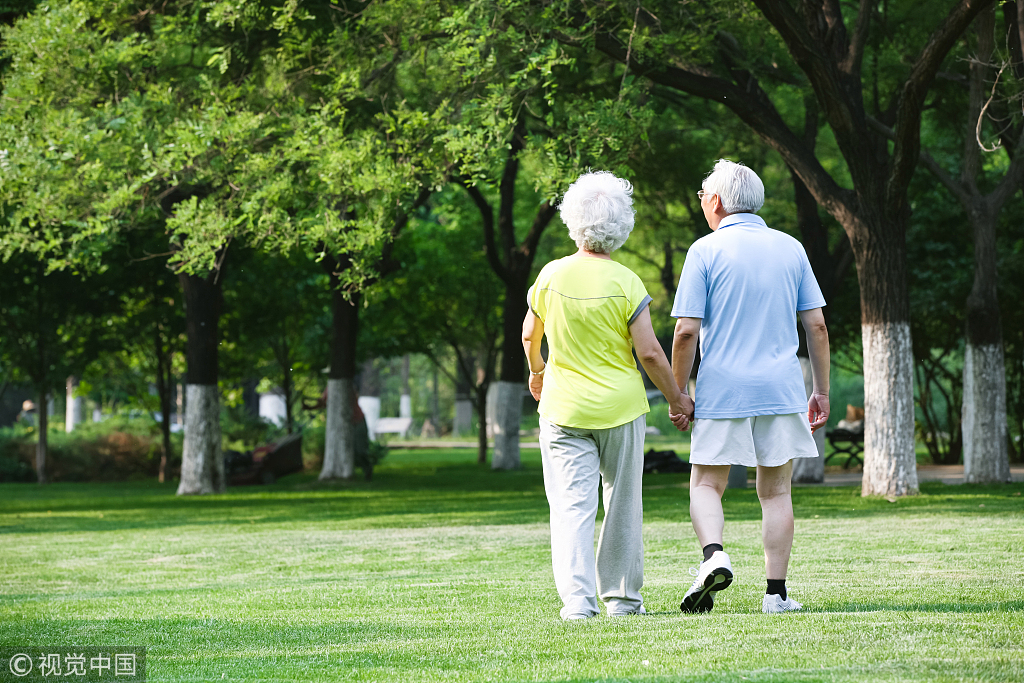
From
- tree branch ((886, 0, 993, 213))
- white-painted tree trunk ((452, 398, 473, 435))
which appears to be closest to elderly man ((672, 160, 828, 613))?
tree branch ((886, 0, 993, 213))

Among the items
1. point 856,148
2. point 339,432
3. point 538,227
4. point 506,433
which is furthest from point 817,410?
point 506,433

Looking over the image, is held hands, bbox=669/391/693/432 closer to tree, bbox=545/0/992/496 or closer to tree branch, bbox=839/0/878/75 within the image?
tree, bbox=545/0/992/496

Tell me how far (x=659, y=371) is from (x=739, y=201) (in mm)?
A: 947

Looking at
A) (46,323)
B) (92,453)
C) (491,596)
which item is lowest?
(92,453)

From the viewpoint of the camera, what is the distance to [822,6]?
47.8 ft

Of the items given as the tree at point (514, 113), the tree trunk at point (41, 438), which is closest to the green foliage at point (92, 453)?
the tree trunk at point (41, 438)

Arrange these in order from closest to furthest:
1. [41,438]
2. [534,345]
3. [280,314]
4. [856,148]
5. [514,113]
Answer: [534,345] < [514,113] < [856,148] < [41,438] < [280,314]

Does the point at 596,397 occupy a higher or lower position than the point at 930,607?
higher

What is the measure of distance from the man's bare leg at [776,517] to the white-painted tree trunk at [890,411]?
31.2 ft

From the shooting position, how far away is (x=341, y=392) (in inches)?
880

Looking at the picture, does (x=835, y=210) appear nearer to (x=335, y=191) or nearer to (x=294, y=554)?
(x=335, y=191)

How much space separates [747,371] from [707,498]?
645 mm

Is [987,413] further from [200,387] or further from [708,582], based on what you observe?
[200,387]

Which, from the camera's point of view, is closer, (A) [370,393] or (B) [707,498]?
(B) [707,498]
